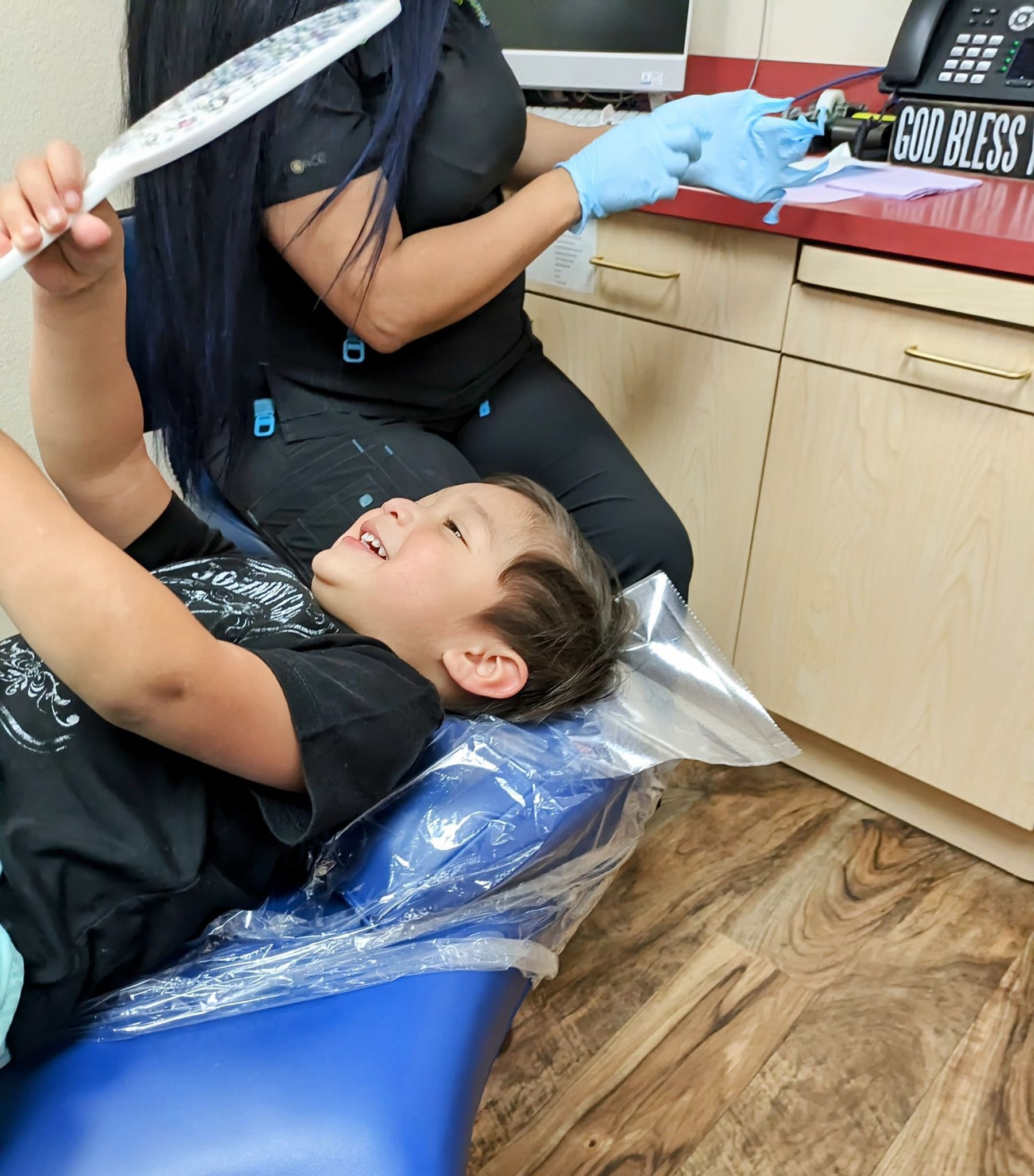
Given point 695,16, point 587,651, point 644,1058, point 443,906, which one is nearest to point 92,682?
point 443,906

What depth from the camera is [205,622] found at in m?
0.74

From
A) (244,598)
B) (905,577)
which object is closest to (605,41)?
(905,577)

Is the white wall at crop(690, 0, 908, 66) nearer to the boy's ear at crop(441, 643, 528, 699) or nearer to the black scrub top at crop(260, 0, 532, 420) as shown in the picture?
the black scrub top at crop(260, 0, 532, 420)

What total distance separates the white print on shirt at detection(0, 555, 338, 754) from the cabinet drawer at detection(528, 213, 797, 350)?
2.43ft

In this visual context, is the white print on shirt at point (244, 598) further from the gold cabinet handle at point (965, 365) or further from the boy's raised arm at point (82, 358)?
the gold cabinet handle at point (965, 365)

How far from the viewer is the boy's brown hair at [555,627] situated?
0.80 meters

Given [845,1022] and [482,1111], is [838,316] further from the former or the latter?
[482,1111]

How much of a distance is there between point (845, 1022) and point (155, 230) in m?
1.14

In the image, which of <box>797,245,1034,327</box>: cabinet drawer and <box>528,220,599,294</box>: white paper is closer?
<box>797,245,1034,327</box>: cabinet drawer

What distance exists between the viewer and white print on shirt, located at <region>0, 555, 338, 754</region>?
0.66 meters

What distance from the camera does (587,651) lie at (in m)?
0.84

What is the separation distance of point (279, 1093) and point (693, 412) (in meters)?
1.06

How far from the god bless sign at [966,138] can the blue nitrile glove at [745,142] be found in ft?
1.07

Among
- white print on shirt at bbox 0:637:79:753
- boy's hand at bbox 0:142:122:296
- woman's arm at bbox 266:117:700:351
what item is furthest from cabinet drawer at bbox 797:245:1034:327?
white print on shirt at bbox 0:637:79:753
